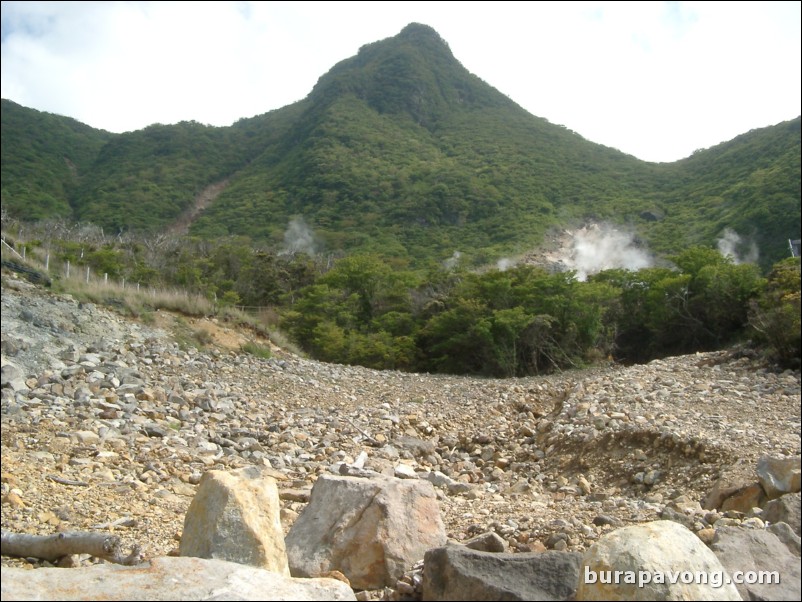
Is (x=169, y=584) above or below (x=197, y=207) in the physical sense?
below

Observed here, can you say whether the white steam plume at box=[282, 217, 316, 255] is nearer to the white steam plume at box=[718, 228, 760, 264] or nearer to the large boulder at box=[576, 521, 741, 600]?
the white steam plume at box=[718, 228, 760, 264]

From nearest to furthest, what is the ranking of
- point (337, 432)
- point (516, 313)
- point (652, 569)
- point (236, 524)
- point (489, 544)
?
point (652, 569) → point (236, 524) → point (489, 544) → point (337, 432) → point (516, 313)

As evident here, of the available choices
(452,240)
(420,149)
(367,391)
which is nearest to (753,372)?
(367,391)

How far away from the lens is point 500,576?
7.57 ft

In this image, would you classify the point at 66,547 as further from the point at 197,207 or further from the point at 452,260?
the point at 197,207

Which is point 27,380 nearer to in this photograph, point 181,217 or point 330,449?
point 330,449

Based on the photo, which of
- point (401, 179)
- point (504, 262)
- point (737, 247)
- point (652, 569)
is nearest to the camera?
point (652, 569)

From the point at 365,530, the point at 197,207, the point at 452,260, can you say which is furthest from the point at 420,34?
the point at 365,530

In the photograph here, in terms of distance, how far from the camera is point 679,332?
1566 centimetres

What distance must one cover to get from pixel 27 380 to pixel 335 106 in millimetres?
49256

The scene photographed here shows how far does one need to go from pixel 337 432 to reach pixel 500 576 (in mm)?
5479

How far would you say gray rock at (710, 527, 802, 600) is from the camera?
2.10 metres

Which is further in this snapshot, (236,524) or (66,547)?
(66,547)

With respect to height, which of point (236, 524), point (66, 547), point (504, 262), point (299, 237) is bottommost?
point (66, 547)
